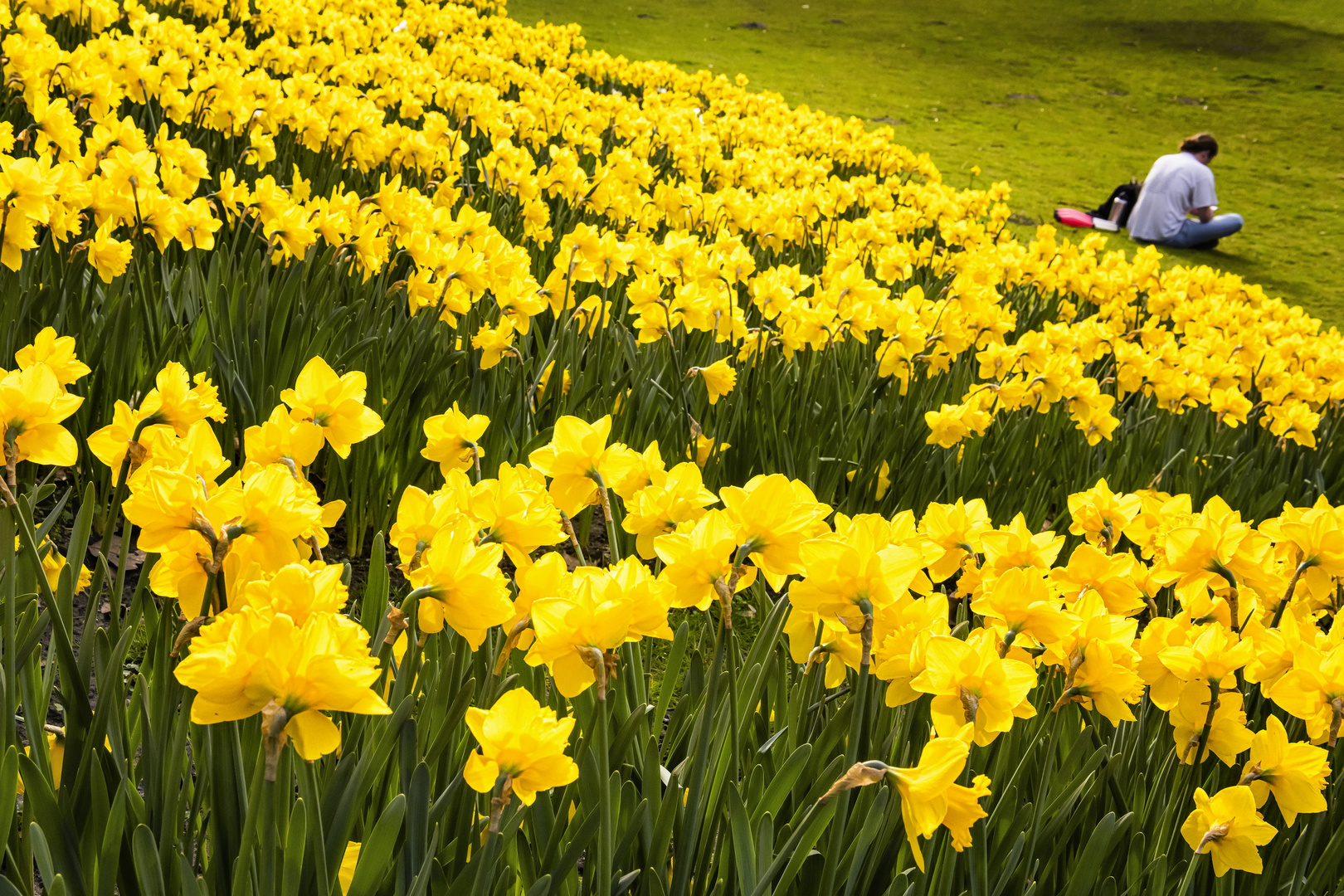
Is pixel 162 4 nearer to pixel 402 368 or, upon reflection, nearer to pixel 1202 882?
pixel 402 368

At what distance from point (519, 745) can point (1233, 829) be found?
3.12ft

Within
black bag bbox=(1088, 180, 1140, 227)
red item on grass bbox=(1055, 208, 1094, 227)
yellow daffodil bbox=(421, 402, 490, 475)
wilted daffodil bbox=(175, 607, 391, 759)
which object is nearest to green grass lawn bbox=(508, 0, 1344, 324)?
red item on grass bbox=(1055, 208, 1094, 227)

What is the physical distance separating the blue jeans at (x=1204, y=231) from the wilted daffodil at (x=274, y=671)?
1262cm

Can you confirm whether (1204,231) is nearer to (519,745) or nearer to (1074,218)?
(1074,218)

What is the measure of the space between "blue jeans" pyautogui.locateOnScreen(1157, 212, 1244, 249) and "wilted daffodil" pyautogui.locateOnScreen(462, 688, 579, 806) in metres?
12.5

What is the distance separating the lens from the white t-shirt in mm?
10992

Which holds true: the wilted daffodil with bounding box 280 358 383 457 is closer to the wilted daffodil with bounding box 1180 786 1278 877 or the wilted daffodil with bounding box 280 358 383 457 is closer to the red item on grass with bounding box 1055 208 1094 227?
the wilted daffodil with bounding box 1180 786 1278 877

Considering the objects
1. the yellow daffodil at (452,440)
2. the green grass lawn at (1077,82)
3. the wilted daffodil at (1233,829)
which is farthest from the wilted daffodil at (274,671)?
the green grass lawn at (1077,82)

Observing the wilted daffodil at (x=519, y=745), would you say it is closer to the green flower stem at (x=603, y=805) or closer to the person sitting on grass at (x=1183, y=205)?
the green flower stem at (x=603, y=805)

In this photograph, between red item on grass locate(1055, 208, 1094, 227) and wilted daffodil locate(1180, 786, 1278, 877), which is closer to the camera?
wilted daffodil locate(1180, 786, 1278, 877)

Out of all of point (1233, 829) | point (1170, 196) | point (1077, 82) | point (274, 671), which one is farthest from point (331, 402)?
point (1077, 82)

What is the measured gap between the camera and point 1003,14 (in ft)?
99.1

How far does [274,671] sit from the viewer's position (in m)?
0.76

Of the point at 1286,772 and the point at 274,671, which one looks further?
the point at 1286,772
